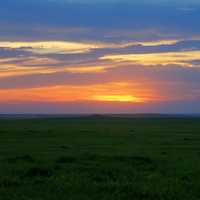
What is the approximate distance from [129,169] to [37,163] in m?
4.46

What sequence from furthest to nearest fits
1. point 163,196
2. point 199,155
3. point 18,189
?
point 199,155 → point 18,189 → point 163,196

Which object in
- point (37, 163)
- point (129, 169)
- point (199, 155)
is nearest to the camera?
point (129, 169)

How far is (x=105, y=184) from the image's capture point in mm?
14586

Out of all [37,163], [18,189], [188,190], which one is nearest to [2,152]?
[37,163]

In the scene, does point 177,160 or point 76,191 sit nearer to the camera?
point 76,191

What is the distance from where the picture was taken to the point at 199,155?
25.2m

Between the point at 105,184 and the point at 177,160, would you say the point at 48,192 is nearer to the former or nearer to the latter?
the point at 105,184

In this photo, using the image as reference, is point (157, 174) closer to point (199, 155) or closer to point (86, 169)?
point (86, 169)

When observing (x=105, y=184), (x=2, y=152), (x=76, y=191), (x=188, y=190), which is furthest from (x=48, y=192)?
(x=2, y=152)

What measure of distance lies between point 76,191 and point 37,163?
7.05 meters

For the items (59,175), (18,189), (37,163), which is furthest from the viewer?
(37,163)

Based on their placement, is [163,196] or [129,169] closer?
[163,196]

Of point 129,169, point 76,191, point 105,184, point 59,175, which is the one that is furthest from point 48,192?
point 129,169

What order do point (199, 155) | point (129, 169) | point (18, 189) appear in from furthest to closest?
point (199, 155) < point (129, 169) < point (18, 189)
